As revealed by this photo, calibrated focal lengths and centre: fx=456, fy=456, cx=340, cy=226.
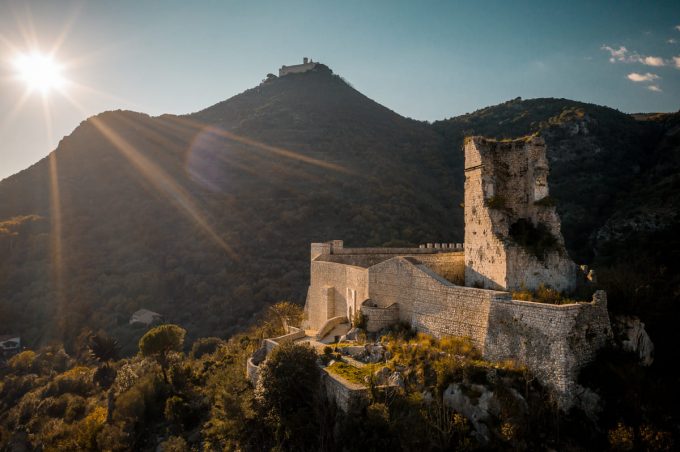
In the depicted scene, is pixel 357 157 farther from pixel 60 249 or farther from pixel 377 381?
pixel 377 381

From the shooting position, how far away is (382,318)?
19031 millimetres

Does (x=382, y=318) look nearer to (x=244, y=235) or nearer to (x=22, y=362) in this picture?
(x=22, y=362)

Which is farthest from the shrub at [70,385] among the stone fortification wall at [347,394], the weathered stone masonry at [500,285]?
the stone fortification wall at [347,394]

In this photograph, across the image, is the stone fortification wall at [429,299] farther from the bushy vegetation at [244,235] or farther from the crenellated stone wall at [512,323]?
the bushy vegetation at [244,235]

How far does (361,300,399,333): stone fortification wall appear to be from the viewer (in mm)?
18938

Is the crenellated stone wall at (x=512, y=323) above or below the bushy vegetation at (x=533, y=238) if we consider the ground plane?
below

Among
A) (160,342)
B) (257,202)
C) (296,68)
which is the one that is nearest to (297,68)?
(296,68)

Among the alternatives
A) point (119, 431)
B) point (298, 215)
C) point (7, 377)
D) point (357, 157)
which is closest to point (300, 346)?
point (119, 431)

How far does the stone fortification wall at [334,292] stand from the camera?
2236 cm

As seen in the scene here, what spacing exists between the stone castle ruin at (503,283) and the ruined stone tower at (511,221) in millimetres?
35

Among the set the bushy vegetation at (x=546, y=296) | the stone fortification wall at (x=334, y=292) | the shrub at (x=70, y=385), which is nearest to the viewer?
the bushy vegetation at (x=546, y=296)

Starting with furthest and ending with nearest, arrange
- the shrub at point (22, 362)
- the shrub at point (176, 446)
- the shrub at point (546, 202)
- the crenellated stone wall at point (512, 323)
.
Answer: the shrub at point (22, 362)
the shrub at point (176, 446)
the shrub at point (546, 202)
the crenellated stone wall at point (512, 323)

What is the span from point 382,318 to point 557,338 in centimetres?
803

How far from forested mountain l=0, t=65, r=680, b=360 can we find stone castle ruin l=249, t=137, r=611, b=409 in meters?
7.24
